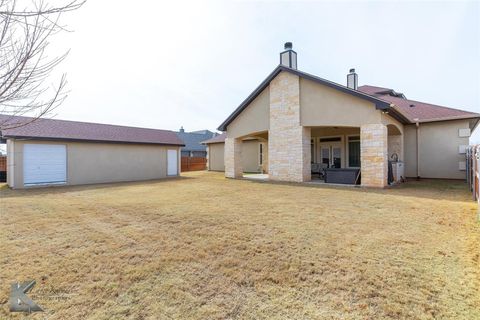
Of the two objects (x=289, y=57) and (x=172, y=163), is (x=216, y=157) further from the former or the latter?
(x=289, y=57)

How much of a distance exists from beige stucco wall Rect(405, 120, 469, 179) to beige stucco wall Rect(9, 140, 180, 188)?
52.2ft

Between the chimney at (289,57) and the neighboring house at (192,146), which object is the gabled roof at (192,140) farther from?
the chimney at (289,57)

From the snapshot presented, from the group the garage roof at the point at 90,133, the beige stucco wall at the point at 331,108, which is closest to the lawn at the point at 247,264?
the beige stucco wall at the point at 331,108

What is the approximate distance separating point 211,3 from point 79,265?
6.08 metres

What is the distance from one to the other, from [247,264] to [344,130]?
1420 cm

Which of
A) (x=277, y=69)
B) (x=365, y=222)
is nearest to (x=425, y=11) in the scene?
(x=277, y=69)

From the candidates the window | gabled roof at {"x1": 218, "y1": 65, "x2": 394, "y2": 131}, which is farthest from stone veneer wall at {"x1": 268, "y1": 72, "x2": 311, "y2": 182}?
the window

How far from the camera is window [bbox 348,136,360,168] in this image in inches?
604

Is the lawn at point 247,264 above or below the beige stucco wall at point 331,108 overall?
below

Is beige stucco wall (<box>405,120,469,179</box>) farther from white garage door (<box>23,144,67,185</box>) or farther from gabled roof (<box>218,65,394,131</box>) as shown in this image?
white garage door (<box>23,144,67,185</box>)

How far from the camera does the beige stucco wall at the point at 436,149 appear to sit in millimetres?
13414

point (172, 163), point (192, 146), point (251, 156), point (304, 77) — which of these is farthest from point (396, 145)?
point (192, 146)

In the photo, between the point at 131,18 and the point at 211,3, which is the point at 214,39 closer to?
the point at 211,3

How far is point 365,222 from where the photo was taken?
5301mm
